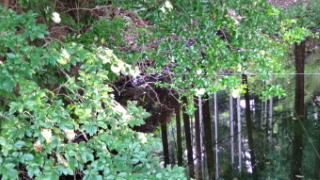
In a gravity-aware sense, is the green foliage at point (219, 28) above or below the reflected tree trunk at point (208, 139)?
above

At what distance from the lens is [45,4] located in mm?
1730

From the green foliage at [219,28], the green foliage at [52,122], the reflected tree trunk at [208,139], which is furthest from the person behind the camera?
the reflected tree trunk at [208,139]

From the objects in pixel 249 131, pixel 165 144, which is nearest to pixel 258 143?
pixel 249 131

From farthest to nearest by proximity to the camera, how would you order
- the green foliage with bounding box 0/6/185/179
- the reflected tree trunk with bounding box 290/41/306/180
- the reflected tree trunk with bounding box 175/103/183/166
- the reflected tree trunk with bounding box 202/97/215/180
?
the reflected tree trunk with bounding box 175/103/183/166 → the reflected tree trunk with bounding box 202/97/215/180 → the reflected tree trunk with bounding box 290/41/306/180 → the green foliage with bounding box 0/6/185/179

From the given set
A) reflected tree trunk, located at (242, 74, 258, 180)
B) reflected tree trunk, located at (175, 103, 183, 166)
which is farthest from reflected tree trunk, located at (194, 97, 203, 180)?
reflected tree trunk, located at (242, 74, 258, 180)

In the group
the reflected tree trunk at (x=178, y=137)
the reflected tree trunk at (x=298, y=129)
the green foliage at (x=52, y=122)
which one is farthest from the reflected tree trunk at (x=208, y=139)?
the green foliage at (x=52, y=122)

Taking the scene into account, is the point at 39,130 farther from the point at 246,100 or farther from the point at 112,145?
the point at 246,100

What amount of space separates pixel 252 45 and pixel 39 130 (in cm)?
139

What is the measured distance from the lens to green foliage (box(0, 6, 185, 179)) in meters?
1.02

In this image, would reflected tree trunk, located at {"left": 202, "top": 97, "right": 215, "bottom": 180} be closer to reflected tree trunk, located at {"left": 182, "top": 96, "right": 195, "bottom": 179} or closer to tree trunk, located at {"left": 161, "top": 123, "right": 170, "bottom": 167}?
reflected tree trunk, located at {"left": 182, "top": 96, "right": 195, "bottom": 179}

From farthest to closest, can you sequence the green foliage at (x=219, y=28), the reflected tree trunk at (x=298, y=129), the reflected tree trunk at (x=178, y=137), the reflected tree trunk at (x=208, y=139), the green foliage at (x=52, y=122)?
the reflected tree trunk at (x=178, y=137) → the reflected tree trunk at (x=208, y=139) → the reflected tree trunk at (x=298, y=129) → the green foliage at (x=219, y=28) → the green foliage at (x=52, y=122)

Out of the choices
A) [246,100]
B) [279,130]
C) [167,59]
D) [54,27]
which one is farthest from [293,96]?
[54,27]

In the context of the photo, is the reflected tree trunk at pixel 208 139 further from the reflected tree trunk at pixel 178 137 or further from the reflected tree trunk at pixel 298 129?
the reflected tree trunk at pixel 298 129

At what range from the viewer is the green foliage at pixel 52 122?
3.36ft
